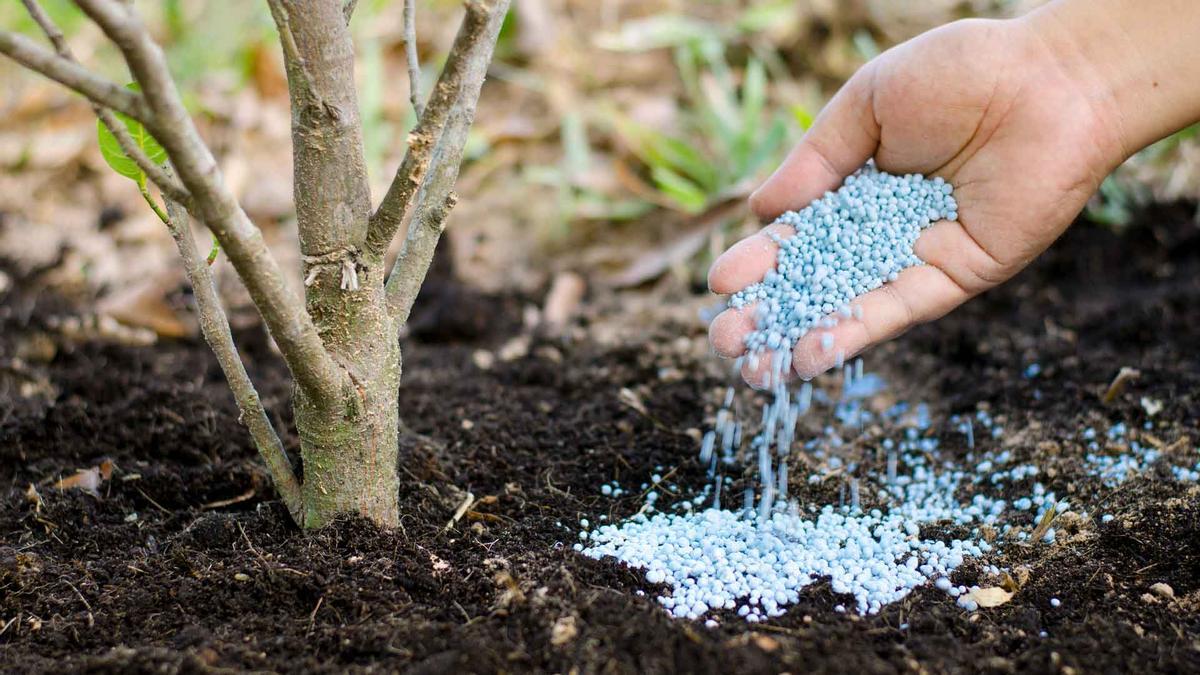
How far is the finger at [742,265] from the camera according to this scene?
A: 2076 mm

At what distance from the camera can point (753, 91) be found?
3895 mm

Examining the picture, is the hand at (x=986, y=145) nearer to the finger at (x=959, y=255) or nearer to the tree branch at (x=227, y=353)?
the finger at (x=959, y=255)

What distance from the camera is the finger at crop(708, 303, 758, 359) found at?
2.02 meters

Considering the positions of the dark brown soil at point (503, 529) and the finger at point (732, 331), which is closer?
the dark brown soil at point (503, 529)

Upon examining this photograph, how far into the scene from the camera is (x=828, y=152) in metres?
2.27

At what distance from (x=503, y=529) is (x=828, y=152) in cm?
115

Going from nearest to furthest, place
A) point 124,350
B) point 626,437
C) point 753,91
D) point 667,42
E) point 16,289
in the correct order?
point 626,437, point 124,350, point 16,289, point 753,91, point 667,42

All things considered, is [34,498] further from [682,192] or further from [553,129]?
[553,129]

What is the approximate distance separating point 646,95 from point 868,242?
7.79ft

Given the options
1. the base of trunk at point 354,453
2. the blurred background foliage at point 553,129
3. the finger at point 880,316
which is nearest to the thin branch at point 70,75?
the base of trunk at point 354,453

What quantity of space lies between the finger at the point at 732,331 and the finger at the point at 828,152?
1.23 ft

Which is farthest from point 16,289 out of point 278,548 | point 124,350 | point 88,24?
point 278,548

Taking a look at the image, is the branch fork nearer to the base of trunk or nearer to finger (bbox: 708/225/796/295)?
the base of trunk

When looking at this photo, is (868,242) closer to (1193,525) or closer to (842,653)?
(1193,525)
